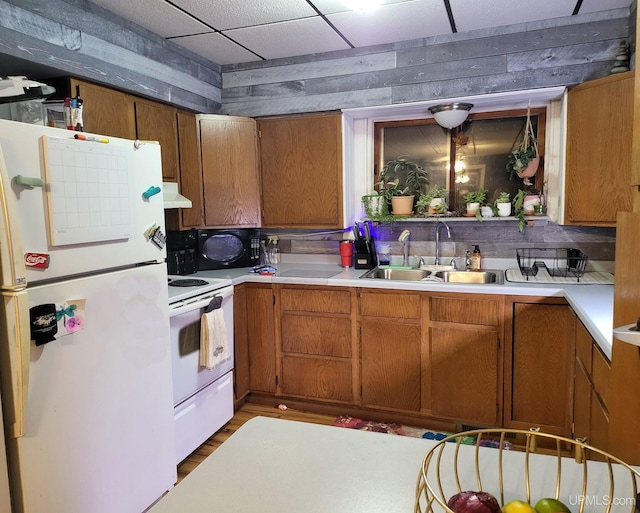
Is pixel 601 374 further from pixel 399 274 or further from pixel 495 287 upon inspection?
pixel 399 274

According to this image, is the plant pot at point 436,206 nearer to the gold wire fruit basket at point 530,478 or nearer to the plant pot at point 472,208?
the plant pot at point 472,208

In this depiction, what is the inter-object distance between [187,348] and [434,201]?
1.85 meters

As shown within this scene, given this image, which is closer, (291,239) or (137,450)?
(137,450)

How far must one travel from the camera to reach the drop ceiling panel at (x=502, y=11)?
101 inches

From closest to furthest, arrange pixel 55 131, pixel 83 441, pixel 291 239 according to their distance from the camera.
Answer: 1. pixel 55 131
2. pixel 83 441
3. pixel 291 239

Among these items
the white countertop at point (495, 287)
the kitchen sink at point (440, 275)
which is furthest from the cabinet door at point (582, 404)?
the kitchen sink at point (440, 275)

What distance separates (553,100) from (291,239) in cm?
204

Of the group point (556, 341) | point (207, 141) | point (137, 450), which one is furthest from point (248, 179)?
point (556, 341)

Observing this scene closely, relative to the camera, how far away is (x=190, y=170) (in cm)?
321

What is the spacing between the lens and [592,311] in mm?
2039

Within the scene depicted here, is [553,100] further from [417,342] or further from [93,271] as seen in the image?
[93,271]

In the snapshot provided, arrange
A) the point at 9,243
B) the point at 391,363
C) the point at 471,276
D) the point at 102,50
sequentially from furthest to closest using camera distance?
the point at 471,276
the point at 391,363
the point at 102,50
the point at 9,243

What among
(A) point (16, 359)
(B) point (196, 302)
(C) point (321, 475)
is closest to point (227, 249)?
(B) point (196, 302)

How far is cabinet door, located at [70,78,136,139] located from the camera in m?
2.40
